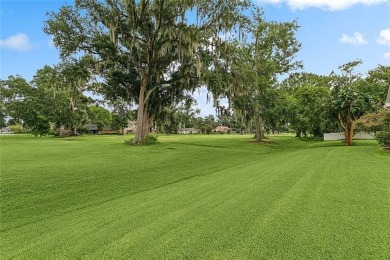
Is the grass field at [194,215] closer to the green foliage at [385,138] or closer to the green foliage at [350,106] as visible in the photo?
the green foliage at [385,138]

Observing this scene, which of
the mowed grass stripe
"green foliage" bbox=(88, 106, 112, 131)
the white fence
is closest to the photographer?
the mowed grass stripe

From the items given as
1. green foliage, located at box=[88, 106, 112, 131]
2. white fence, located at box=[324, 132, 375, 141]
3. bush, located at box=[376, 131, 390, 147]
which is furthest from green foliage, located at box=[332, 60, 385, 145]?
green foliage, located at box=[88, 106, 112, 131]

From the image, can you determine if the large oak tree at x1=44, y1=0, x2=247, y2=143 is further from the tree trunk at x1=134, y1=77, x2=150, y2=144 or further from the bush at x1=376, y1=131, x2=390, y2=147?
the bush at x1=376, y1=131, x2=390, y2=147

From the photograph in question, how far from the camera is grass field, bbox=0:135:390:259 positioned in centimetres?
373

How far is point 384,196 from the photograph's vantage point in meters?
6.03

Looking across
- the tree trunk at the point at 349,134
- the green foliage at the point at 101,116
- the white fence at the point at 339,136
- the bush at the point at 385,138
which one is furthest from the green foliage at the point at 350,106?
the green foliage at the point at 101,116

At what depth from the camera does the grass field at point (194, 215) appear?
373cm

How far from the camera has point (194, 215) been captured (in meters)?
5.19

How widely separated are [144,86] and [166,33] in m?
4.19

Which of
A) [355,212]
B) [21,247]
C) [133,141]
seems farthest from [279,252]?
[133,141]

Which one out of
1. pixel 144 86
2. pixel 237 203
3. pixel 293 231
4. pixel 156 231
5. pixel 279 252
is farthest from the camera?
pixel 144 86

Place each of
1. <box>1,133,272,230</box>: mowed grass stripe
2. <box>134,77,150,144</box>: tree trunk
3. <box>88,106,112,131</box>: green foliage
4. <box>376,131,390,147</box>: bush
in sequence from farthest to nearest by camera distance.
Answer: <box>88,106,112,131</box>: green foliage, <box>134,77,150,144</box>: tree trunk, <box>376,131,390,147</box>: bush, <box>1,133,272,230</box>: mowed grass stripe

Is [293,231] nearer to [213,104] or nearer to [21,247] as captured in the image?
[21,247]

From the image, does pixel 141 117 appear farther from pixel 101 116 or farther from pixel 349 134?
pixel 101 116
